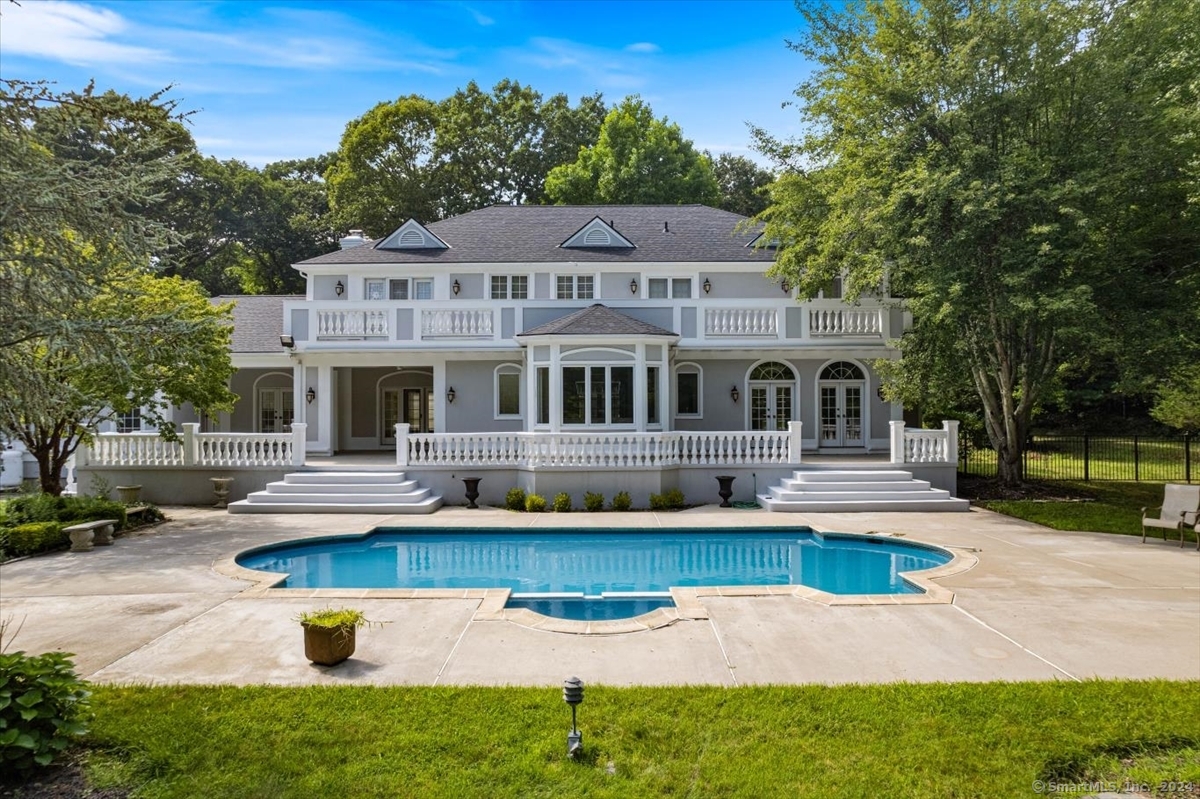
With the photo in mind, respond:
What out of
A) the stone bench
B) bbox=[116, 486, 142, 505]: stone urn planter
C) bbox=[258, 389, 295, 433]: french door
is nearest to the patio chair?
the stone bench

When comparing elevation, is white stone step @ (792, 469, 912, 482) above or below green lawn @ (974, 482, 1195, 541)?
above

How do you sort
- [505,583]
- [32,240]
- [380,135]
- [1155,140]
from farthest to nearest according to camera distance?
[380,135], [1155,140], [505,583], [32,240]

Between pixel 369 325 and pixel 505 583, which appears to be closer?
pixel 505 583

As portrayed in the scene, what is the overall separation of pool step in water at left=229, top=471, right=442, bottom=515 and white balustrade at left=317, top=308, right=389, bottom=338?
4807mm

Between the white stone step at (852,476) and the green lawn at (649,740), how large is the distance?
10433mm

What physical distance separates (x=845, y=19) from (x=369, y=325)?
15698mm

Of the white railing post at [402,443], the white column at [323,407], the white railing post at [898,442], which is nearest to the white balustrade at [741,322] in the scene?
the white railing post at [898,442]

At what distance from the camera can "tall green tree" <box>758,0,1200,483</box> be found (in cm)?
1431

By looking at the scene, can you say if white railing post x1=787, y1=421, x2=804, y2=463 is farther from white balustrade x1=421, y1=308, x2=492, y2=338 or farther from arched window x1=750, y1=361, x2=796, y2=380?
white balustrade x1=421, y1=308, x2=492, y2=338

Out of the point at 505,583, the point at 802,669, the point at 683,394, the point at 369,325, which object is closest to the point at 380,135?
the point at 369,325

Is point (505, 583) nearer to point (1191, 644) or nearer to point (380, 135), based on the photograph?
point (1191, 644)

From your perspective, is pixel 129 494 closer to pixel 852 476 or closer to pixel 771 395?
pixel 852 476

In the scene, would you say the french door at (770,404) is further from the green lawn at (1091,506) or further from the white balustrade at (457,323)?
the white balustrade at (457,323)

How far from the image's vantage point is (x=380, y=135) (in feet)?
132
